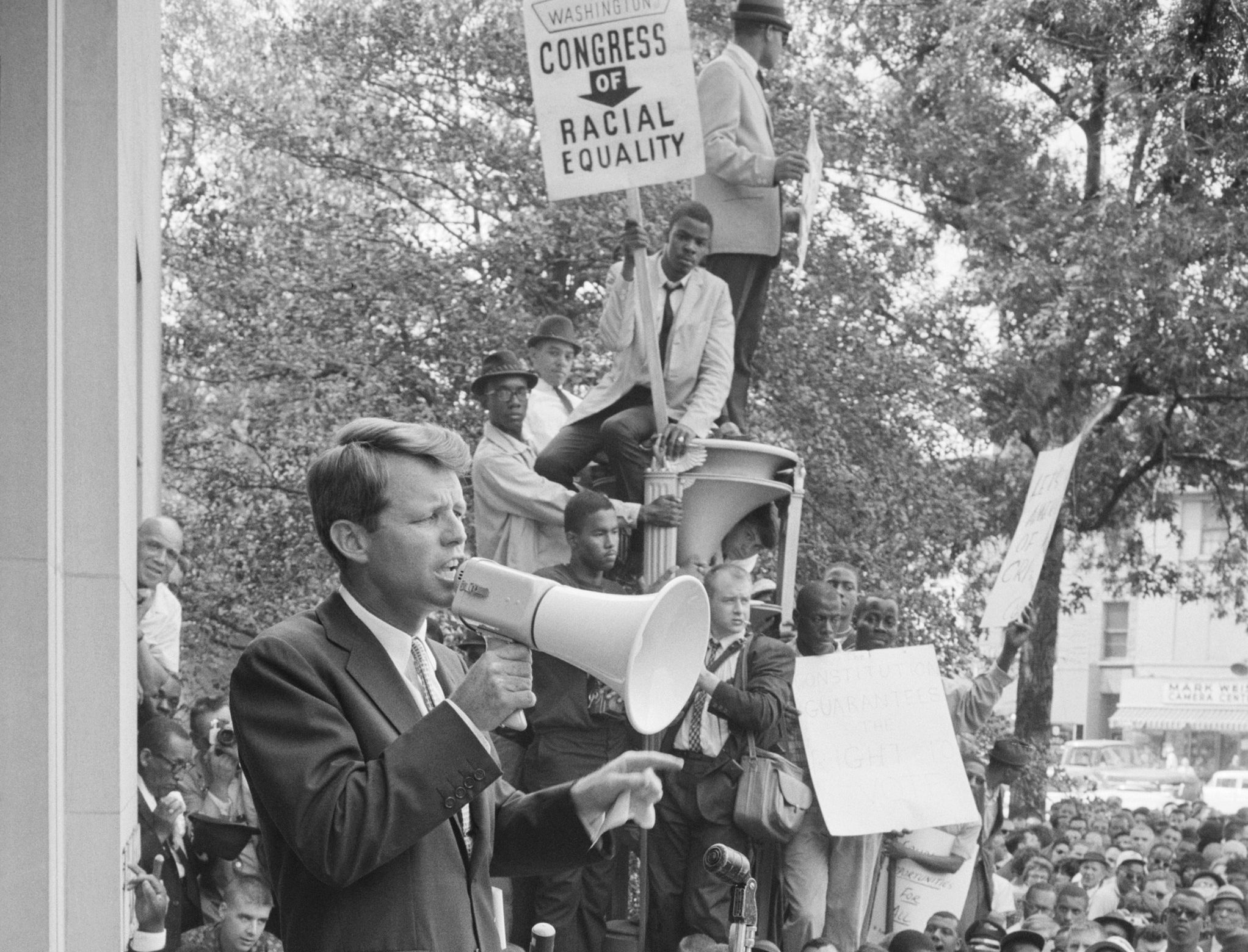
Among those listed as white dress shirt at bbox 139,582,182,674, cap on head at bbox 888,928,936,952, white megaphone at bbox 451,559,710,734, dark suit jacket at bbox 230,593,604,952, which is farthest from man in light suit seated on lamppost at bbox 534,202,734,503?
dark suit jacket at bbox 230,593,604,952

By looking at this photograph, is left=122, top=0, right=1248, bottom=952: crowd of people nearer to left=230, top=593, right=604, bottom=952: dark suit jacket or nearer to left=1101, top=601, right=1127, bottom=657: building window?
left=230, top=593, right=604, bottom=952: dark suit jacket

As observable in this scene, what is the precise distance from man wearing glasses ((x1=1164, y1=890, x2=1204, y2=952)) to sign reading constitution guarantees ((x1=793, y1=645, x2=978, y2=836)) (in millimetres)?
2448

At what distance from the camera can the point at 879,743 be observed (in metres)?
7.47

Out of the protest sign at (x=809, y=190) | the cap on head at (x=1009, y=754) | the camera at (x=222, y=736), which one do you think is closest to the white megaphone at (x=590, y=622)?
the camera at (x=222, y=736)

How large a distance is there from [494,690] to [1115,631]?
55.3 metres

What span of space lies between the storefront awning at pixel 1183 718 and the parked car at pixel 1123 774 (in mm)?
4230

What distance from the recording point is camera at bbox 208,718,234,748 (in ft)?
24.1

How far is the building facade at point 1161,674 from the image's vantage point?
5131 cm

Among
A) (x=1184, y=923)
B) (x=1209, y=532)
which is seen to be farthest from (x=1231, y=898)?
(x=1209, y=532)

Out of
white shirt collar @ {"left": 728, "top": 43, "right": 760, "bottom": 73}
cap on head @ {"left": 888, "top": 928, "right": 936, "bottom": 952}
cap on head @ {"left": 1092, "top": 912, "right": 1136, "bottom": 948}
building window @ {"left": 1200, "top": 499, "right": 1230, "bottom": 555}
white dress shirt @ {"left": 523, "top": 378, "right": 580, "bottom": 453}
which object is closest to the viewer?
cap on head @ {"left": 888, "top": 928, "right": 936, "bottom": 952}

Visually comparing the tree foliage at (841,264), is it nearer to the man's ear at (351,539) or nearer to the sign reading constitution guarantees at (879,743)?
the sign reading constitution guarantees at (879,743)

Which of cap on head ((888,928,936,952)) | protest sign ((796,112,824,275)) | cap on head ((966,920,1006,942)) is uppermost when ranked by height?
protest sign ((796,112,824,275))

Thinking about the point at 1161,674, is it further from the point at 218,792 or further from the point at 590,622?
the point at 590,622

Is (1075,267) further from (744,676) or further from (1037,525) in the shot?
(744,676)
